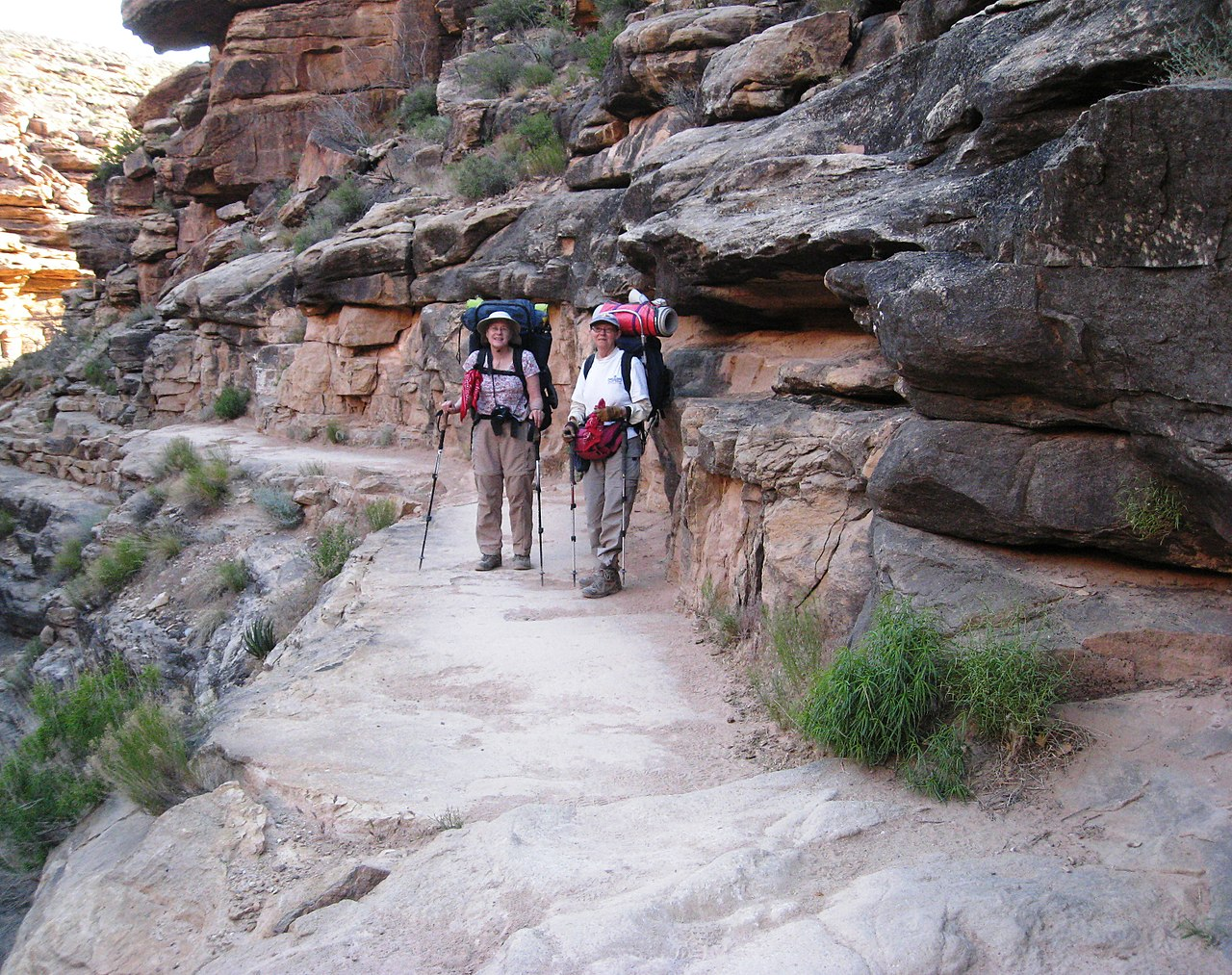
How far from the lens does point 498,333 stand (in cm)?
793

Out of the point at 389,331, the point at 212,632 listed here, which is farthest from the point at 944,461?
the point at 389,331

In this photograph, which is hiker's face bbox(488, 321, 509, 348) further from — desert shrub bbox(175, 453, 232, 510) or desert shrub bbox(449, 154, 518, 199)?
desert shrub bbox(449, 154, 518, 199)

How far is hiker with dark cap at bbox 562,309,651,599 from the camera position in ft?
23.9

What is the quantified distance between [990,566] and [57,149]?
3986 centimetres

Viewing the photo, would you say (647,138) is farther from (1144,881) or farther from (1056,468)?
(1144,881)

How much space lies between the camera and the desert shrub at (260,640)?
8.45m

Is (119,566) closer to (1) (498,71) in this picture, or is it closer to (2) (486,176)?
(2) (486,176)

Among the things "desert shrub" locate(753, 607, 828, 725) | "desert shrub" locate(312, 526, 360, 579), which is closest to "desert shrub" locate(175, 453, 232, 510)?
"desert shrub" locate(312, 526, 360, 579)

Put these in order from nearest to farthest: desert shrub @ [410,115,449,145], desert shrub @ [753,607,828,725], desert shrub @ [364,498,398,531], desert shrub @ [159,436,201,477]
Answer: desert shrub @ [753,607,828,725]
desert shrub @ [364,498,398,531]
desert shrub @ [159,436,201,477]
desert shrub @ [410,115,449,145]

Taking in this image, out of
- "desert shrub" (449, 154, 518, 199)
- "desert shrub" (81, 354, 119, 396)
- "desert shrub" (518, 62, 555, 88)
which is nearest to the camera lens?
"desert shrub" (449, 154, 518, 199)

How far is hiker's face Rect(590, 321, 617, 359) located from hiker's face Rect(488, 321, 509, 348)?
0.92 m

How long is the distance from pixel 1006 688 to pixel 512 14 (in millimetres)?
19390

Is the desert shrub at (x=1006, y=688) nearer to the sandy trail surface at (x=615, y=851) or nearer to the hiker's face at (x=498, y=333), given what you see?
the sandy trail surface at (x=615, y=851)

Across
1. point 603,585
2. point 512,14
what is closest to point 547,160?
point 512,14
